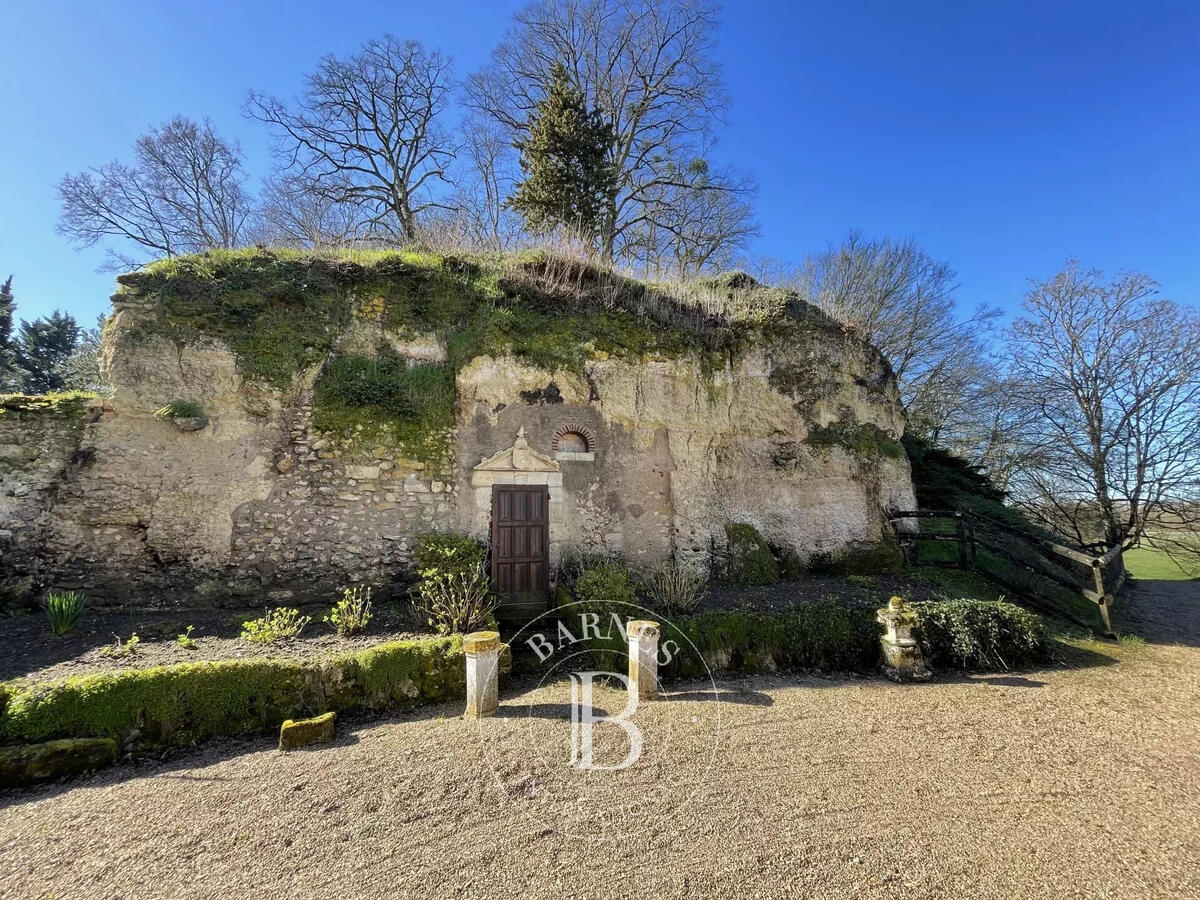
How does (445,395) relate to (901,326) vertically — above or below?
below

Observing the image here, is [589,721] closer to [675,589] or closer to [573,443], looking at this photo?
[675,589]

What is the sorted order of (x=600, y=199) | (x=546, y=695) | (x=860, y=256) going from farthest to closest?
(x=860, y=256) → (x=600, y=199) → (x=546, y=695)

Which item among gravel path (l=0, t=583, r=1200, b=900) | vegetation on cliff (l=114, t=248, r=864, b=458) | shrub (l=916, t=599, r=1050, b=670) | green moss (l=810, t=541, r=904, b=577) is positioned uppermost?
vegetation on cliff (l=114, t=248, r=864, b=458)

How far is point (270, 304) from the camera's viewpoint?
829 centimetres

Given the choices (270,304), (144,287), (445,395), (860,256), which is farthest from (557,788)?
(860,256)

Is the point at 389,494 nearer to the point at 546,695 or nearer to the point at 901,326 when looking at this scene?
the point at 546,695

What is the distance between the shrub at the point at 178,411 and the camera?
7.31 metres

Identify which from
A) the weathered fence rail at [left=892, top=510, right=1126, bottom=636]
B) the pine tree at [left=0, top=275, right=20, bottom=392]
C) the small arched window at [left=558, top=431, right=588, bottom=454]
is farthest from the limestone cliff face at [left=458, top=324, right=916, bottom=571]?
the pine tree at [left=0, top=275, right=20, bottom=392]

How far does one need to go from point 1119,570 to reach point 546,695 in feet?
42.0

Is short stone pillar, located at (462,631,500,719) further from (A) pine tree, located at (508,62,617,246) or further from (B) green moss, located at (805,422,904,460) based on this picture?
(A) pine tree, located at (508,62,617,246)

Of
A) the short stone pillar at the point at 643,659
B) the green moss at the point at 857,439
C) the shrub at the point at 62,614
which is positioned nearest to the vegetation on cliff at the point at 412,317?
the green moss at the point at 857,439

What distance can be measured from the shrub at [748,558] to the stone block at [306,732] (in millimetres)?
6532

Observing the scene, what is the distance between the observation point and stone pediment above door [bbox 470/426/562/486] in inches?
325

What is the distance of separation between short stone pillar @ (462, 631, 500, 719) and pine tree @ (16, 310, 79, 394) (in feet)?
73.5
